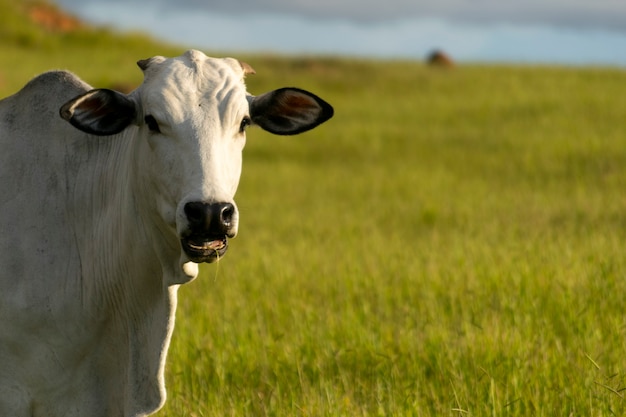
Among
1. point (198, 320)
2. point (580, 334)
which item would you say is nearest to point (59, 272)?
point (198, 320)

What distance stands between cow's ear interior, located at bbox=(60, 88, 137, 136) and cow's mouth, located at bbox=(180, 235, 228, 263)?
0.71 meters

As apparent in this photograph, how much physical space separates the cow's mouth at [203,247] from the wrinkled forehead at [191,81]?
60 cm

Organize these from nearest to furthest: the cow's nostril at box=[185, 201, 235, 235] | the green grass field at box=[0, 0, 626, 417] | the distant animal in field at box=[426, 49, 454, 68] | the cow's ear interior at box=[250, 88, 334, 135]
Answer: the cow's nostril at box=[185, 201, 235, 235] → the cow's ear interior at box=[250, 88, 334, 135] → the green grass field at box=[0, 0, 626, 417] → the distant animal in field at box=[426, 49, 454, 68]

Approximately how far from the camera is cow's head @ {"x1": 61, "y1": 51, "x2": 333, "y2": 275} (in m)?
3.45

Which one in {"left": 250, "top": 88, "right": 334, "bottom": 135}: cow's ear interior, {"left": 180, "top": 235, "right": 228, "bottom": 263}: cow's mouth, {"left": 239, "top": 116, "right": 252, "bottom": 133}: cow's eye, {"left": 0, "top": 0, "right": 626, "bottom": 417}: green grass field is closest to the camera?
{"left": 180, "top": 235, "right": 228, "bottom": 263}: cow's mouth

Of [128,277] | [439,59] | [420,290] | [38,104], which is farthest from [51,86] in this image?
[439,59]

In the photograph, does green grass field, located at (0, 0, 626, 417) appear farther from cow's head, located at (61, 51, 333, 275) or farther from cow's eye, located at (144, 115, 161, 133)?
cow's eye, located at (144, 115, 161, 133)

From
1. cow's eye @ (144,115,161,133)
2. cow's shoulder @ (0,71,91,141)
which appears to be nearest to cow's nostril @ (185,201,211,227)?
cow's eye @ (144,115,161,133)

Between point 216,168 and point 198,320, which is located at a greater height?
point 216,168

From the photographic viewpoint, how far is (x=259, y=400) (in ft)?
16.7

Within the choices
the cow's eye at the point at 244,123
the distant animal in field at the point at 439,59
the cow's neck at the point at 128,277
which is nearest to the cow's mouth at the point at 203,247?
the cow's neck at the point at 128,277

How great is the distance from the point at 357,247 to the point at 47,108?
18.9 ft

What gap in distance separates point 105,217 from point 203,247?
911 mm

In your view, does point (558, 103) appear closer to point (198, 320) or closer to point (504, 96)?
point (504, 96)
